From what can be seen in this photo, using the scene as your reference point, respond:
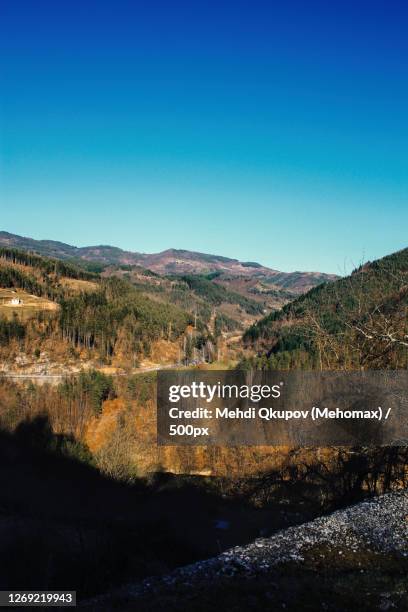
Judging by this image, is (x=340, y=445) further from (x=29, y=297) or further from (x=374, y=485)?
(x=29, y=297)

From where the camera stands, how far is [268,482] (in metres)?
24.5

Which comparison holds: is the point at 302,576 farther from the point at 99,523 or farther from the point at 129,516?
the point at 129,516

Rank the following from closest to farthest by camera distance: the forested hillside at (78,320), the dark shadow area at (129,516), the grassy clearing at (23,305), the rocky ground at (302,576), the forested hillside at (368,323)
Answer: the rocky ground at (302,576), the forested hillside at (368,323), the dark shadow area at (129,516), the forested hillside at (78,320), the grassy clearing at (23,305)

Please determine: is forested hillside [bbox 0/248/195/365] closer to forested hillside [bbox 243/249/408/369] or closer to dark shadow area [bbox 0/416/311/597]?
dark shadow area [bbox 0/416/311/597]

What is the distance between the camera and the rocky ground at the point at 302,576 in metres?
8.77

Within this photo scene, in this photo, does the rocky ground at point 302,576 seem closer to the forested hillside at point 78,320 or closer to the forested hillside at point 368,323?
the forested hillside at point 368,323

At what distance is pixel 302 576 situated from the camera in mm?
9867

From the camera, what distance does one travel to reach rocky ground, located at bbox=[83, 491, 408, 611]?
8773mm

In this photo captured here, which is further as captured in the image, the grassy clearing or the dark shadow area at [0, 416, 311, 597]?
the grassy clearing

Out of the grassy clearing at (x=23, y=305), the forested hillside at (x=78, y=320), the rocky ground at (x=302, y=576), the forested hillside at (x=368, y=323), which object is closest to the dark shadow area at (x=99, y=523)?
the rocky ground at (x=302, y=576)

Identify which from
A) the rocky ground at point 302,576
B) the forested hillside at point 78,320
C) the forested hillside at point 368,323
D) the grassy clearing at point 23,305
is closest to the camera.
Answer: the rocky ground at point 302,576

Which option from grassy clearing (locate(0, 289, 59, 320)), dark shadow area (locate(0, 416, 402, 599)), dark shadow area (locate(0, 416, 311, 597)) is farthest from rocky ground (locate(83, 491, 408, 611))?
grassy clearing (locate(0, 289, 59, 320))

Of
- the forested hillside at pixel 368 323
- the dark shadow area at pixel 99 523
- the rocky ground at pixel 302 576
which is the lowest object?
the dark shadow area at pixel 99 523

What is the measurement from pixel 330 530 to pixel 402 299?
9392 mm
